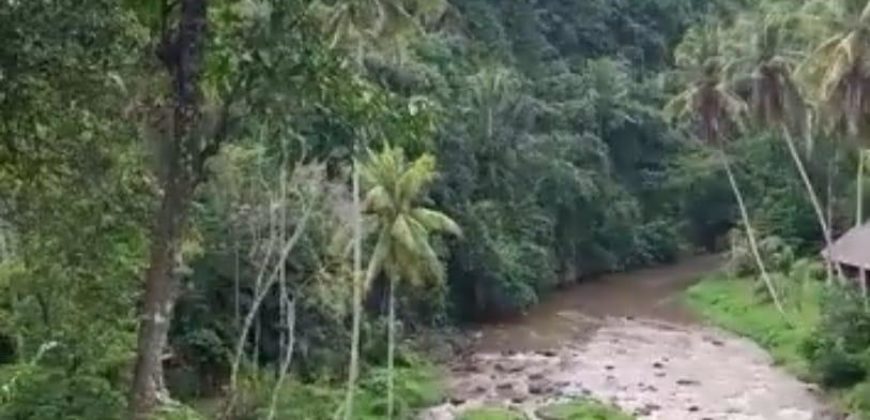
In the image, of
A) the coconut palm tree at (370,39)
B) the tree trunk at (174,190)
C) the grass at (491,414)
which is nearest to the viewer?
the tree trunk at (174,190)

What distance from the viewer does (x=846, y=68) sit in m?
29.6

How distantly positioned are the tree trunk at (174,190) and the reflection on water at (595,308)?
26.5 metres

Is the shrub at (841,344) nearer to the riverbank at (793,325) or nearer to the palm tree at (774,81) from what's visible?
the riverbank at (793,325)

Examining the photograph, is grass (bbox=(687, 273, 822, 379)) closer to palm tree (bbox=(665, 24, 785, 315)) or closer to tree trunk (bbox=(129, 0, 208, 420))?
palm tree (bbox=(665, 24, 785, 315))

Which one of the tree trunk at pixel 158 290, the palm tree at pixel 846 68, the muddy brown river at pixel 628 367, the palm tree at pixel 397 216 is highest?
the palm tree at pixel 846 68

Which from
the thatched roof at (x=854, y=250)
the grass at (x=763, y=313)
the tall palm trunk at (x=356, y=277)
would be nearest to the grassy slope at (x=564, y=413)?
the tall palm trunk at (x=356, y=277)

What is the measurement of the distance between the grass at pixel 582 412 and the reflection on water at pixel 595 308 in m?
7.65

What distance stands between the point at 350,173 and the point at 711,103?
702 inches

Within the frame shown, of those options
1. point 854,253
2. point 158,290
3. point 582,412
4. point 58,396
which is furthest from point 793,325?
point 158,290

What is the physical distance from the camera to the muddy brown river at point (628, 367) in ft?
95.5

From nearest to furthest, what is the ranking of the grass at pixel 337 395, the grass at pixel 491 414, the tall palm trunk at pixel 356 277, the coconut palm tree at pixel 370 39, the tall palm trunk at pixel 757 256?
the grass at pixel 337 395 → the coconut palm tree at pixel 370 39 → the tall palm trunk at pixel 356 277 → the grass at pixel 491 414 → the tall palm trunk at pixel 757 256

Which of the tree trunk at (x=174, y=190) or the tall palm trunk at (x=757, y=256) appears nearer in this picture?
the tree trunk at (x=174, y=190)

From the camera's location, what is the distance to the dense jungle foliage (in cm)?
1002

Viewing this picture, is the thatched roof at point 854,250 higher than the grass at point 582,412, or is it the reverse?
the thatched roof at point 854,250
